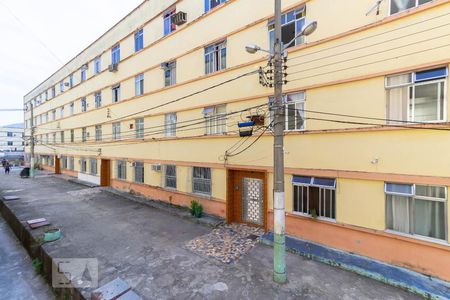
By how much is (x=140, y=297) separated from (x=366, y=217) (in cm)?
695

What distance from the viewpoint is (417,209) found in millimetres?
6258

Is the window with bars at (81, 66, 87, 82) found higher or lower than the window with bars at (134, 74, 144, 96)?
higher

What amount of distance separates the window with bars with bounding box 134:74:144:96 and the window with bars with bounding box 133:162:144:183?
17.0ft

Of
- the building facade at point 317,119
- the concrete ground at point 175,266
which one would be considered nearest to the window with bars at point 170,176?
the building facade at point 317,119

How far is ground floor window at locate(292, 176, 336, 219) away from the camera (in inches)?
303

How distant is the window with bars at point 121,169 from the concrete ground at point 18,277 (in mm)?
7817

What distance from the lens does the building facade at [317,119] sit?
6047 millimetres

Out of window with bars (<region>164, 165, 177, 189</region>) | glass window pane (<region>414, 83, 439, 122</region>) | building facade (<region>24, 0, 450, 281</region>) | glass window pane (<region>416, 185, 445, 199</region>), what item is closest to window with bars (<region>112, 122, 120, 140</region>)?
building facade (<region>24, 0, 450, 281</region>)

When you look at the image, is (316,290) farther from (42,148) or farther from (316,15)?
(42,148)

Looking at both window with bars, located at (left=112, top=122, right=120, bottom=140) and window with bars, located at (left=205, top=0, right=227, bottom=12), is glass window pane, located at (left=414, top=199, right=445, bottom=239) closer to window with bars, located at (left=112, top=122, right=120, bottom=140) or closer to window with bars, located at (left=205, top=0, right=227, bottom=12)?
window with bars, located at (left=205, top=0, right=227, bottom=12)

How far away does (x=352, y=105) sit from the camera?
23.6 ft

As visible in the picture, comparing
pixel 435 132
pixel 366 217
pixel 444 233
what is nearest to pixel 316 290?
pixel 366 217

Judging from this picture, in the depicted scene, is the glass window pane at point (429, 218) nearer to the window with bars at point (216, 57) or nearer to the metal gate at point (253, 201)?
the metal gate at point (253, 201)

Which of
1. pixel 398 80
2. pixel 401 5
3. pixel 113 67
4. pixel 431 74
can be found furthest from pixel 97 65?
pixel 431 74
